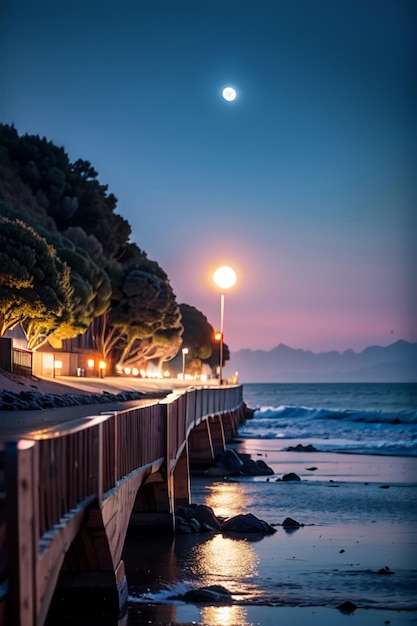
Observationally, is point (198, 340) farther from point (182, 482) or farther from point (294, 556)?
point (294, 556)

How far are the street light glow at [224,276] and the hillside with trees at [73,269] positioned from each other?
7170 mm

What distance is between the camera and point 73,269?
57.0 m

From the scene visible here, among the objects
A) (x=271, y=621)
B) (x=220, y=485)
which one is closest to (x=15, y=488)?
(x=271, y=621)

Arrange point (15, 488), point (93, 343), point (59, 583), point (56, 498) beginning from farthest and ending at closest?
point (93, 343) → point (59, 583) → point (56, 498) → point (15, 488)

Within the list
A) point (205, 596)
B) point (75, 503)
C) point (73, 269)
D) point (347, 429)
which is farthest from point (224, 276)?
point (75, 503)

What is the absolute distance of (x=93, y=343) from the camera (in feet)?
248

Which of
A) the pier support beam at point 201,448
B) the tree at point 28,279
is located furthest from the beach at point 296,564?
the tree at point 28,279

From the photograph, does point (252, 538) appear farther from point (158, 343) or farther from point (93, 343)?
point (158, 343)

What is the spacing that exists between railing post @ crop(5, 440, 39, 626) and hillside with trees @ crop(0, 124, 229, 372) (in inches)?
1342

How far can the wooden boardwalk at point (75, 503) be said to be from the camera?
20.5ft

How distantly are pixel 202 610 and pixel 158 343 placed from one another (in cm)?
6974

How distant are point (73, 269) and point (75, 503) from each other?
160 ft

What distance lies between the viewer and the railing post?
20.3 ft

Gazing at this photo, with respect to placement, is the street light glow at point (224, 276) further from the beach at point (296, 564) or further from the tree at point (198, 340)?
the tree at point (198, 340)
